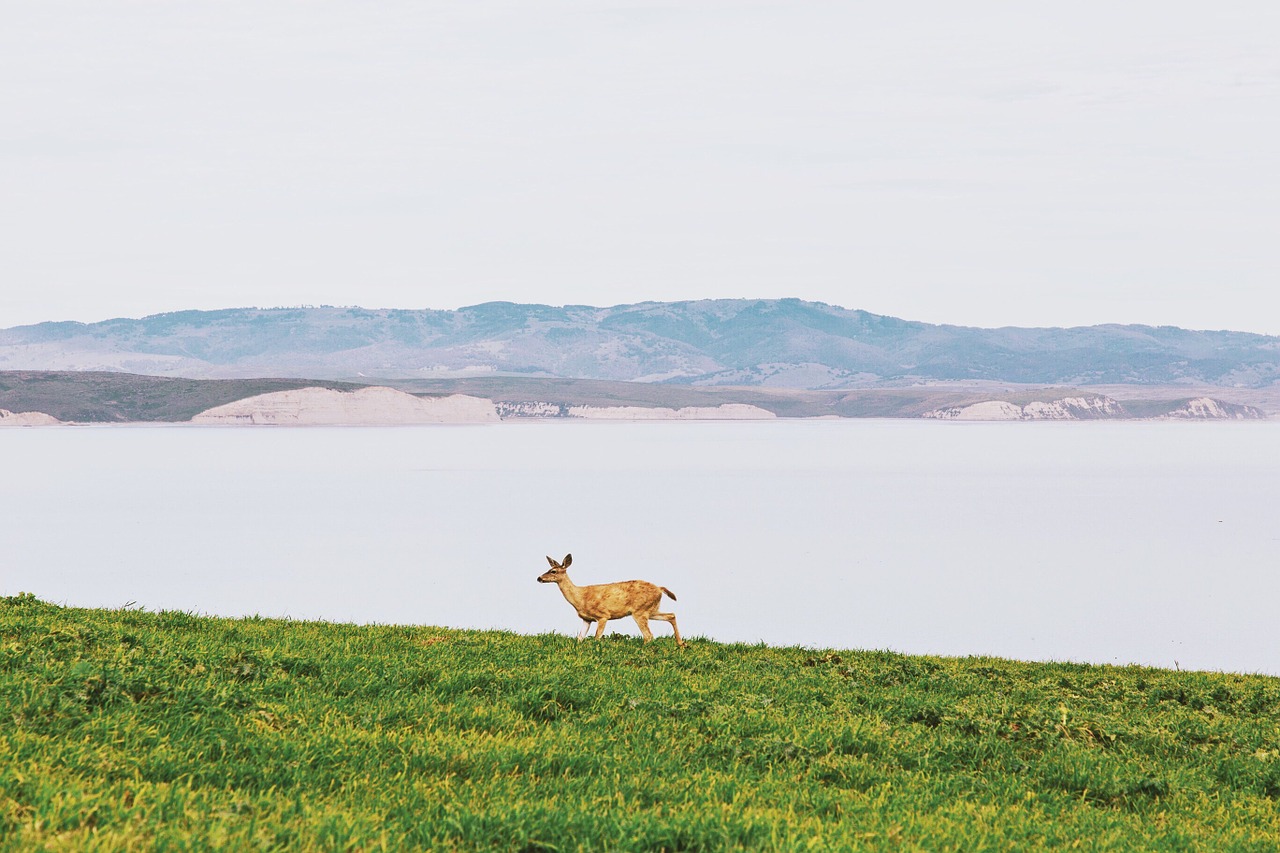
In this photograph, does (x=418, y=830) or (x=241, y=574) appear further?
(x=241, y=574)

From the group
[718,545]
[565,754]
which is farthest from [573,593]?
[718,545]

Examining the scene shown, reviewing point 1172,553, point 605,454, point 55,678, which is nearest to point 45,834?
point 55,678

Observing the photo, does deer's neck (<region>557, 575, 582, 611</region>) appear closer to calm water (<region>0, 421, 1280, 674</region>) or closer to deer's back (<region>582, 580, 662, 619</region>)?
deer's back (<region>582, 580, 662, 619</region>)

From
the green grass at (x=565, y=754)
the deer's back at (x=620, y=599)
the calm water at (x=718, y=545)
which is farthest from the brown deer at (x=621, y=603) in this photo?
the calm water at (x=718, y=545)

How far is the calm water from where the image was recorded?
133 ft

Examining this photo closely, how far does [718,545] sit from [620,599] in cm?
4466

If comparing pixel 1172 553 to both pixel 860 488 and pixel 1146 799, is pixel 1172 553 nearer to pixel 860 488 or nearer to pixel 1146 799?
pixel 860 488

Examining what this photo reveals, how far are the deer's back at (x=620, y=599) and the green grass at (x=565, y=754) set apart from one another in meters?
2.34

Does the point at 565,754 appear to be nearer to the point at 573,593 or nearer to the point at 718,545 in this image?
the point at 573,593

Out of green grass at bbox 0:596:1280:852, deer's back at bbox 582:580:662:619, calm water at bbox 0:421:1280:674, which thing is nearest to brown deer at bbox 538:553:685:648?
deer's back at bbox 582:580:662:619

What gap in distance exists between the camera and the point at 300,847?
709cm

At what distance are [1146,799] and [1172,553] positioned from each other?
55969 millimetres

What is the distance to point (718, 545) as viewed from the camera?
2468 inches

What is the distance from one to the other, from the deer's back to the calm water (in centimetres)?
895
